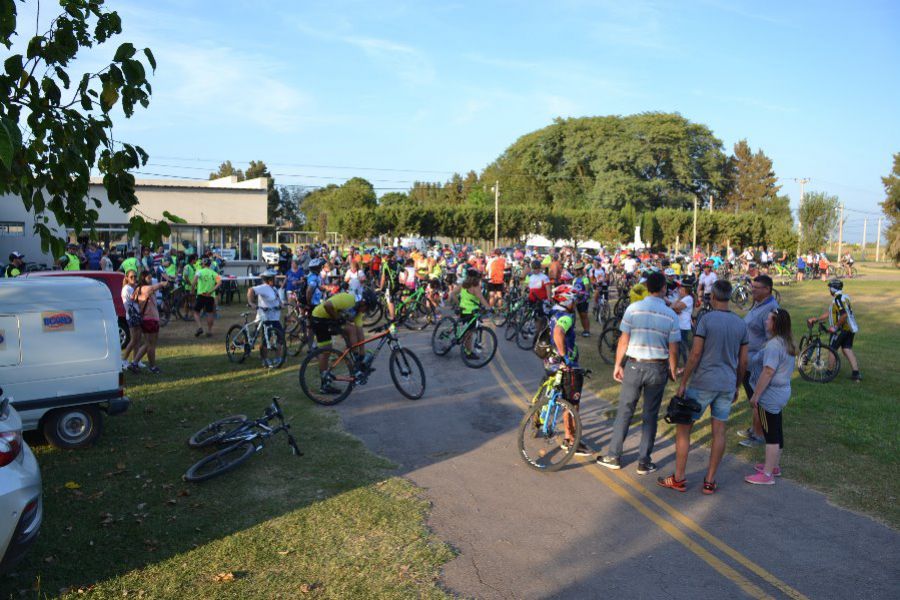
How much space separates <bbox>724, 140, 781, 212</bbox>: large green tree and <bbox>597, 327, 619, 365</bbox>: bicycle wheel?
92.2m

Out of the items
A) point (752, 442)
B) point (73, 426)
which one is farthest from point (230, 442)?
point (752, 442)

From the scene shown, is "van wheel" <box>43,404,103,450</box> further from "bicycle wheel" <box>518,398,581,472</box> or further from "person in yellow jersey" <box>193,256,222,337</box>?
"person in yellow jersey" <box>193,256,222,337</box>

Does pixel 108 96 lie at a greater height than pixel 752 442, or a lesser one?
greater

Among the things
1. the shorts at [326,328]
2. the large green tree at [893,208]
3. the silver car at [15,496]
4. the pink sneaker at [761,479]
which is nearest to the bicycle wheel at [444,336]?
the shorts at [326,328]


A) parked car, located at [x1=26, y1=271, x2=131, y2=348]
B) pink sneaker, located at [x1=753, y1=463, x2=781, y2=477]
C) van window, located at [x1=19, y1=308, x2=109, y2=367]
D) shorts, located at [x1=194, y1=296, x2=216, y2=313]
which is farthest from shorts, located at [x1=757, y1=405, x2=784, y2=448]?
shorts, located at [x1=194, y1=296, x2=216, y2=313]

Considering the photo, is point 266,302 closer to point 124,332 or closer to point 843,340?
point 124,332

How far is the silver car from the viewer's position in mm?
4398

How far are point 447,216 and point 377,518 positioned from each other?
60487 mm

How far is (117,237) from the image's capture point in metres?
39.2

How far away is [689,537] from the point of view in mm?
5691

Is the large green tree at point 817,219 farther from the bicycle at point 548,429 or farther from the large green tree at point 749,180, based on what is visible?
the bicycle at point 548,429

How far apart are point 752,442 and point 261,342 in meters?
8.71

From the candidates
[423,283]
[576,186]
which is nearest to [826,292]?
[423,283]

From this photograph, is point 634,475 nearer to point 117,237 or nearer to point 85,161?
point 85,161
